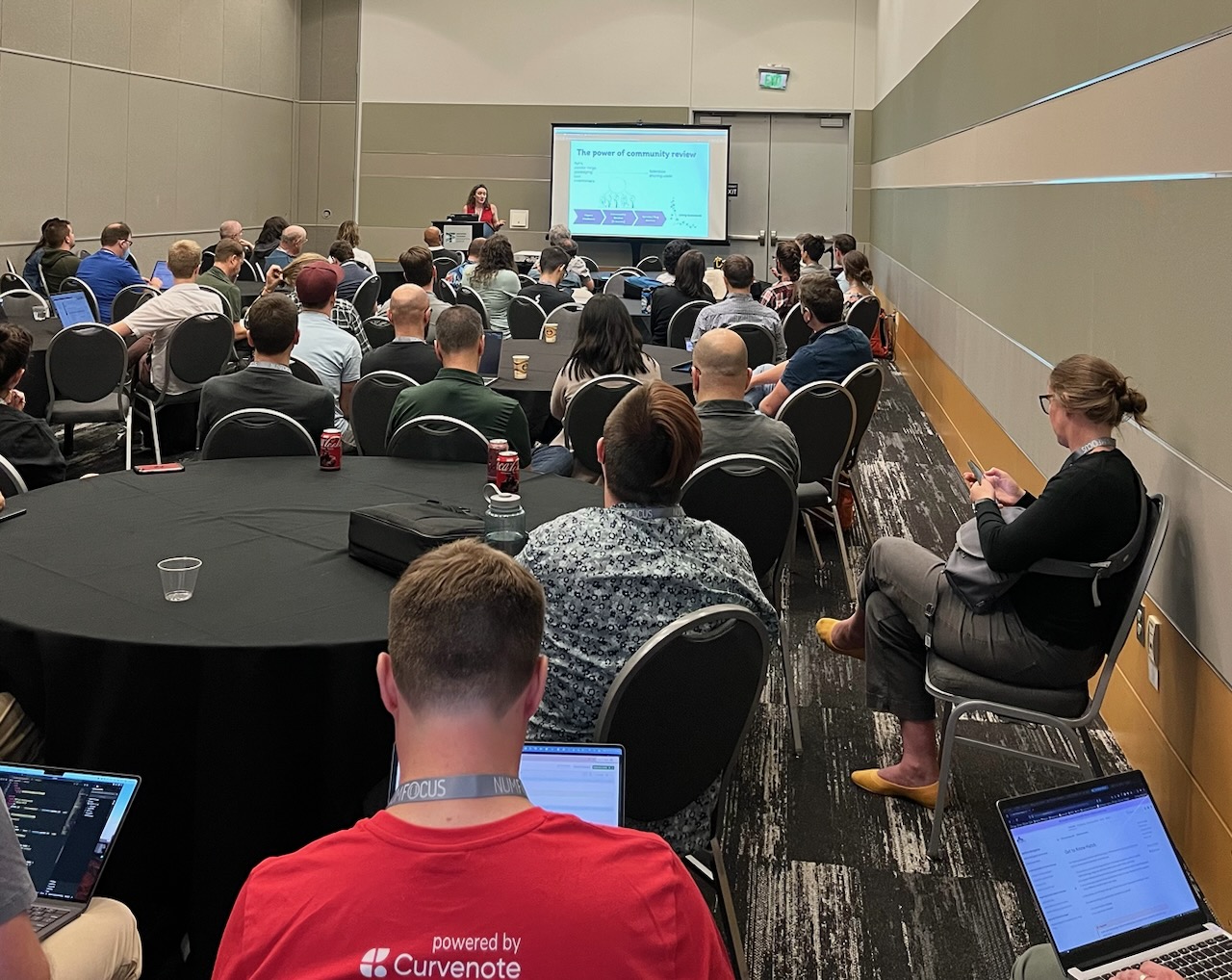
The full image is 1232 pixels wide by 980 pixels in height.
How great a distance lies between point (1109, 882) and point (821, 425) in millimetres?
2994

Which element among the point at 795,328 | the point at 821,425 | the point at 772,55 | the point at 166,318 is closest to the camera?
the point at 821,425

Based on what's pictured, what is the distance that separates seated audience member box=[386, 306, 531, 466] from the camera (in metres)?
4.23

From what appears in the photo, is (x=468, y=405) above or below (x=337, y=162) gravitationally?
below

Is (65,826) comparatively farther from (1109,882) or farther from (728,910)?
(1109,882)

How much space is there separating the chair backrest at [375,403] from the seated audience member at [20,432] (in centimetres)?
111

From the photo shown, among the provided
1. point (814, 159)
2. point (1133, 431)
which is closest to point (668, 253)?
point (814, 159)

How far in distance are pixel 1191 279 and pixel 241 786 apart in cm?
255

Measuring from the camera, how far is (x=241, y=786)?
2469 millimetres

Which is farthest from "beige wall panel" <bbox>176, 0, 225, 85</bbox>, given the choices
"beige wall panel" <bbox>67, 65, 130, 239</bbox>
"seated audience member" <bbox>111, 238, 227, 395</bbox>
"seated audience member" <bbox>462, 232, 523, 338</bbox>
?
"seated audience member" <bbox>111, 238, 227, 395</bbox>

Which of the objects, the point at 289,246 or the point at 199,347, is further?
the point at 289,246

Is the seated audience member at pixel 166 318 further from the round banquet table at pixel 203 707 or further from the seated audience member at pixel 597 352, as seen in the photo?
the round banquet table at pixel 203 707

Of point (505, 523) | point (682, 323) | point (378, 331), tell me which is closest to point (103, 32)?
point (378, 331)

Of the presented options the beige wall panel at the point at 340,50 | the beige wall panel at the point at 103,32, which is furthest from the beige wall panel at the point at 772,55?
the beige wall panel at the point at 103,32

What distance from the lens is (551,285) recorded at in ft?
30.3
